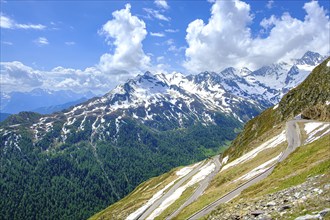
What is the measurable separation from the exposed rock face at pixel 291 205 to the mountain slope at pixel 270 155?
70cm

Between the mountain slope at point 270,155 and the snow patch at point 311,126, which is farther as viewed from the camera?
the snow patch at point 311,126

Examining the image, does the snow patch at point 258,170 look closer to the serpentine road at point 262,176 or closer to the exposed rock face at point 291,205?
the serpentine road at point 262,176

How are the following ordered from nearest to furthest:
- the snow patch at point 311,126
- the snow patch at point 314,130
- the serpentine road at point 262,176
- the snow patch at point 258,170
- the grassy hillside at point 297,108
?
the serpentine road at point 262,176
the snow patch at point 258,170
the snow patch at point 314,130
the snow patch at point 311,126
the grassy hillside at point 297,108

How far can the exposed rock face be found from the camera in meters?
22.7

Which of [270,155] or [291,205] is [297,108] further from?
[291,205]

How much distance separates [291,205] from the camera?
2475 centimetres

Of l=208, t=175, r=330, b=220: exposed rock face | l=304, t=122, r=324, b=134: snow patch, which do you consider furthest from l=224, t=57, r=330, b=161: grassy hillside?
l=208, t=175, r=330, b=220: exposed rock face

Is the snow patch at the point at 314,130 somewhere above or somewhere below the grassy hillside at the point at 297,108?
below

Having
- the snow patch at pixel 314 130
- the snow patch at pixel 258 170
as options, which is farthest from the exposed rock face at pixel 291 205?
the snow patch at pixel 314 130

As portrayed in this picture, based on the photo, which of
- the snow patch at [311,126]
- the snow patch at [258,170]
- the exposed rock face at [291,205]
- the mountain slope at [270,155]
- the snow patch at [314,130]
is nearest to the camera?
the exposed rock face at [291,205]

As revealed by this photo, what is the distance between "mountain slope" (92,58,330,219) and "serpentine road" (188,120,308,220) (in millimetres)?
1484

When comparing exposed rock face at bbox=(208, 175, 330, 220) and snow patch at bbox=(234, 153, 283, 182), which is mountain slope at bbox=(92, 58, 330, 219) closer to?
snow patch at bbox=(234, 153, 283, 182)

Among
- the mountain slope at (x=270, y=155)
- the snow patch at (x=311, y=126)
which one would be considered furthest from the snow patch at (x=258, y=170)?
the snow patch at (x=311, y=126)

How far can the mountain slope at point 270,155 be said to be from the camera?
46875 millimetres
